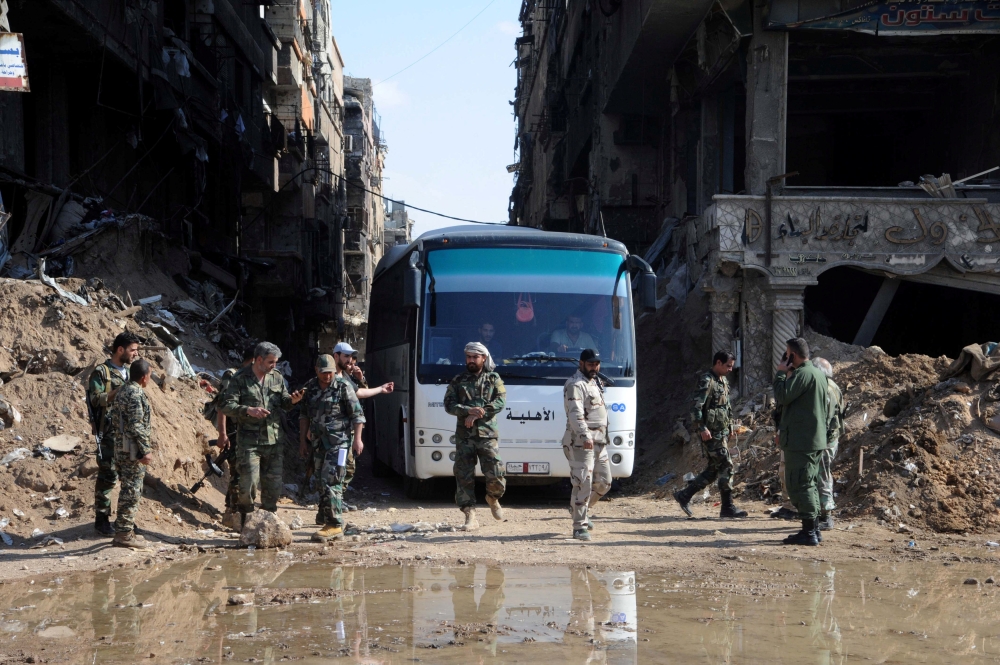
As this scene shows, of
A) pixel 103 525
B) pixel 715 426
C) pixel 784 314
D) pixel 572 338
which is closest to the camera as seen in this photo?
pixel 103 525

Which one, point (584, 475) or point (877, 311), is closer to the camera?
point (584, 475)

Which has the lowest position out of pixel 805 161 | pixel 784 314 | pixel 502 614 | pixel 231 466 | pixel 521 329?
pixel 502 614

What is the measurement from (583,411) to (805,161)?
62.7 feet

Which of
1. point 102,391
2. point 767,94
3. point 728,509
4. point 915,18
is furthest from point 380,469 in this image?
point 915,18

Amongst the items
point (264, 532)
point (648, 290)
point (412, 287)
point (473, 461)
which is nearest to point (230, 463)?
point (264, 532)

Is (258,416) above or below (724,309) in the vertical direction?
below

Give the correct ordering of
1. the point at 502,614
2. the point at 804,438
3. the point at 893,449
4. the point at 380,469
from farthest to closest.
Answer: the point at 380,469 < the point at 893,449 < the point at 804,438 < the point at 502,614

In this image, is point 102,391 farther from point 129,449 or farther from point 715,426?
point 715,426

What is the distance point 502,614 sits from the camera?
6.84 metres

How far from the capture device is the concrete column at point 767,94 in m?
17.9

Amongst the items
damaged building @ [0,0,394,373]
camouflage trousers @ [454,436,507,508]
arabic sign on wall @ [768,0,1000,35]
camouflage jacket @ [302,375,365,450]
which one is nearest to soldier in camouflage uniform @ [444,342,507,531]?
camouflage trousers @ [454,436,507,508]

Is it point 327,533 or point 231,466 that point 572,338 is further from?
point 231,466

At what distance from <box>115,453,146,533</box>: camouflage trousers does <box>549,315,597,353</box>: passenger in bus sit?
5266 mm

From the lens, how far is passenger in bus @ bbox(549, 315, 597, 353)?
12.8 metres
